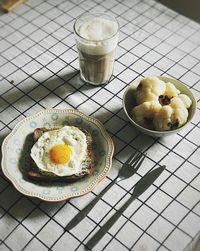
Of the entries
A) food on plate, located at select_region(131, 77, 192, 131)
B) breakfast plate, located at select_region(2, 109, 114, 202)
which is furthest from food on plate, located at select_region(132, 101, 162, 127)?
breakfast plate, located at select_region(2, 109, 114, 202)

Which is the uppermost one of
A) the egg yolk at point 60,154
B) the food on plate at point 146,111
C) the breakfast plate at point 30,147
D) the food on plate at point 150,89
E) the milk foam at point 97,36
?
the milk foam at point 97,36

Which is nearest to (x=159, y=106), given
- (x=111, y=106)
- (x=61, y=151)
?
(x=111, y=106)

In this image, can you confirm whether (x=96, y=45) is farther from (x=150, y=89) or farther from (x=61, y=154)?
(x=61, y=154)

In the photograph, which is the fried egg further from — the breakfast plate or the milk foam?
the milk foam

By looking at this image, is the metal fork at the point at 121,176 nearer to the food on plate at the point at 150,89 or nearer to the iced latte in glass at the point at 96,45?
the food on plate at the point at 150,89

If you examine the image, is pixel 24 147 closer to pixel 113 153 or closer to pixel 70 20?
pixel 113 153

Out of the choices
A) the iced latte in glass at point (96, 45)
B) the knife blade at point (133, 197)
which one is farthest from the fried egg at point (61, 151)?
the iced latte in glass at point (96, 45)

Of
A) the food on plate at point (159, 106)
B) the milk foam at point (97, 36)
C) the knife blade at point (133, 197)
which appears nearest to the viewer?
the knife blade at point (133, 197)
